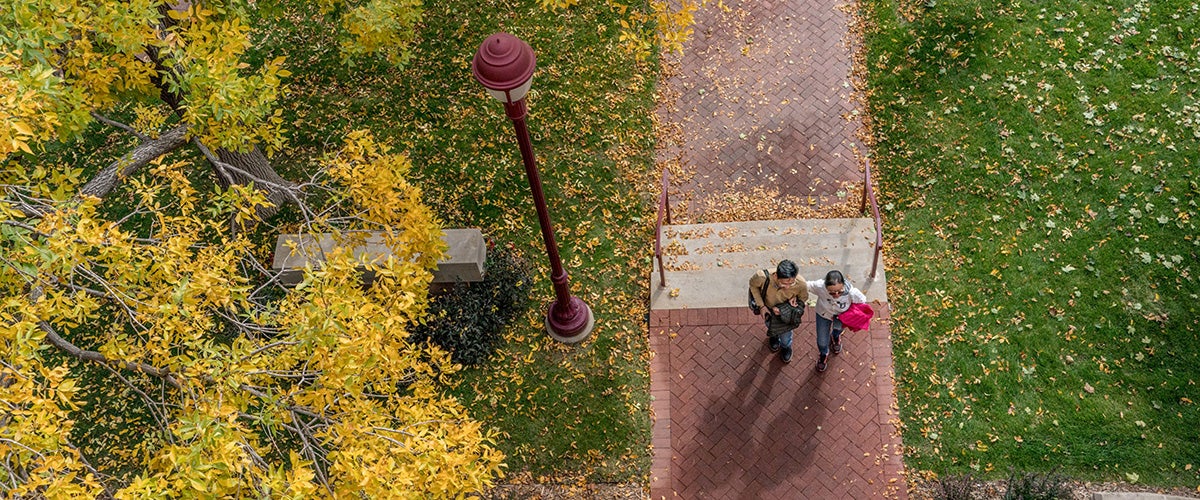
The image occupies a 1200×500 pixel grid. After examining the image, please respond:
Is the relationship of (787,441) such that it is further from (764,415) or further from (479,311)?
(479,311)

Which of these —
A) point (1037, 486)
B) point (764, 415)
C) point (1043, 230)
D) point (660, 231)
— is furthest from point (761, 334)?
point (1043, 230)

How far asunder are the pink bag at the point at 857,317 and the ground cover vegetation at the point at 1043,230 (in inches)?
55.0

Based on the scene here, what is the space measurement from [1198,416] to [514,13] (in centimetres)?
1003

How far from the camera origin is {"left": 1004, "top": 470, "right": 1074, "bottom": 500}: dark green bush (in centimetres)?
816

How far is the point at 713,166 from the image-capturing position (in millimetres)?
11680

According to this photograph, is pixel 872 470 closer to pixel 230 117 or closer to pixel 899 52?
pixel 899 52

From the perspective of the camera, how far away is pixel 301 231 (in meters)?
8.77

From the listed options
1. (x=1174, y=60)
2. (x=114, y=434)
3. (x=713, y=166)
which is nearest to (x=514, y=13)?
(x=713, y=166)

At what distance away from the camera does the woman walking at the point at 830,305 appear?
329 inches

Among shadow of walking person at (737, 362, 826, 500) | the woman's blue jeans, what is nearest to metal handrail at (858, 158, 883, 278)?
the woman's blue jeans

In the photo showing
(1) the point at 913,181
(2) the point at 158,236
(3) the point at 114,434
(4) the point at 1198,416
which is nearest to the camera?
(2) the point at 158,236

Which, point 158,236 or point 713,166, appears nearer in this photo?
point 158,236

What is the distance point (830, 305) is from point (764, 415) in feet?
5.12

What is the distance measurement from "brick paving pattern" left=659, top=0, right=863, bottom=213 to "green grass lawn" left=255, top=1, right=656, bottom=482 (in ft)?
1.98
